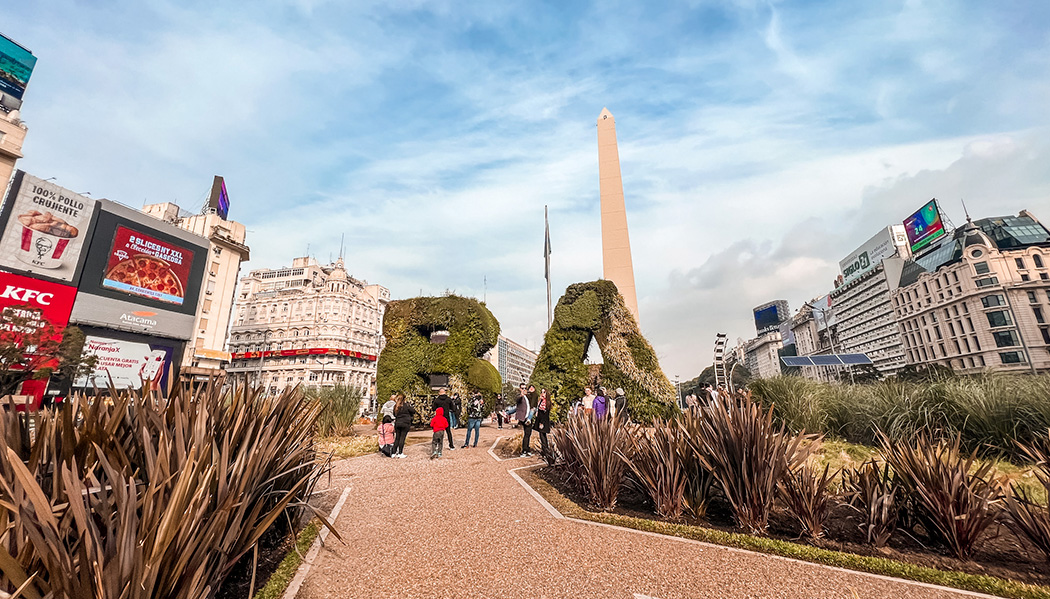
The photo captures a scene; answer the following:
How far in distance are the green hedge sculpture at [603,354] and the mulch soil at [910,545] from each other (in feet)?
24.3

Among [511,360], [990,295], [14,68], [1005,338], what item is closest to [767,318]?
[990,295]

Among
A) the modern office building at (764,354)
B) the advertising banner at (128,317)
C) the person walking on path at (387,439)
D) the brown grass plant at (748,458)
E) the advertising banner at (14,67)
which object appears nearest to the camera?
the brown grass plant at (748,458)

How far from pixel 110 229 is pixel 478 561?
48.2 meters

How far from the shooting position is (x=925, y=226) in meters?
61.9

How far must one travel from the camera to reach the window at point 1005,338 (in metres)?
53.3

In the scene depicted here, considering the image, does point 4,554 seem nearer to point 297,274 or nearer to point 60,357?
point 60,357

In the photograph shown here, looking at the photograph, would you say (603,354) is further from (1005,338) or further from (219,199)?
(1005,338)

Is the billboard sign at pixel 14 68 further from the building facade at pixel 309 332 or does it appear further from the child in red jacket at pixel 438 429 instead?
the child in red jacket at pixel 438 429

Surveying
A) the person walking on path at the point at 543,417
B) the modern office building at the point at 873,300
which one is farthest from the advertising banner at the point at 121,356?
the modern office building at the point at 873,300

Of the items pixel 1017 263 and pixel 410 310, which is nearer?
pixel 410 310

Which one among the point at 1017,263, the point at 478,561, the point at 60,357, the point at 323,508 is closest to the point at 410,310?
the point at 323,508

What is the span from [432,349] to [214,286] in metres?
46.6

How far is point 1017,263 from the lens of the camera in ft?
181

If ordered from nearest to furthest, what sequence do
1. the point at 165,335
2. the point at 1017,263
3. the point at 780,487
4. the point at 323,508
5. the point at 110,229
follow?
the point at 780,487, the point at 323,508, the point at 110,229, the point at 165,335, the point at 1017,263
